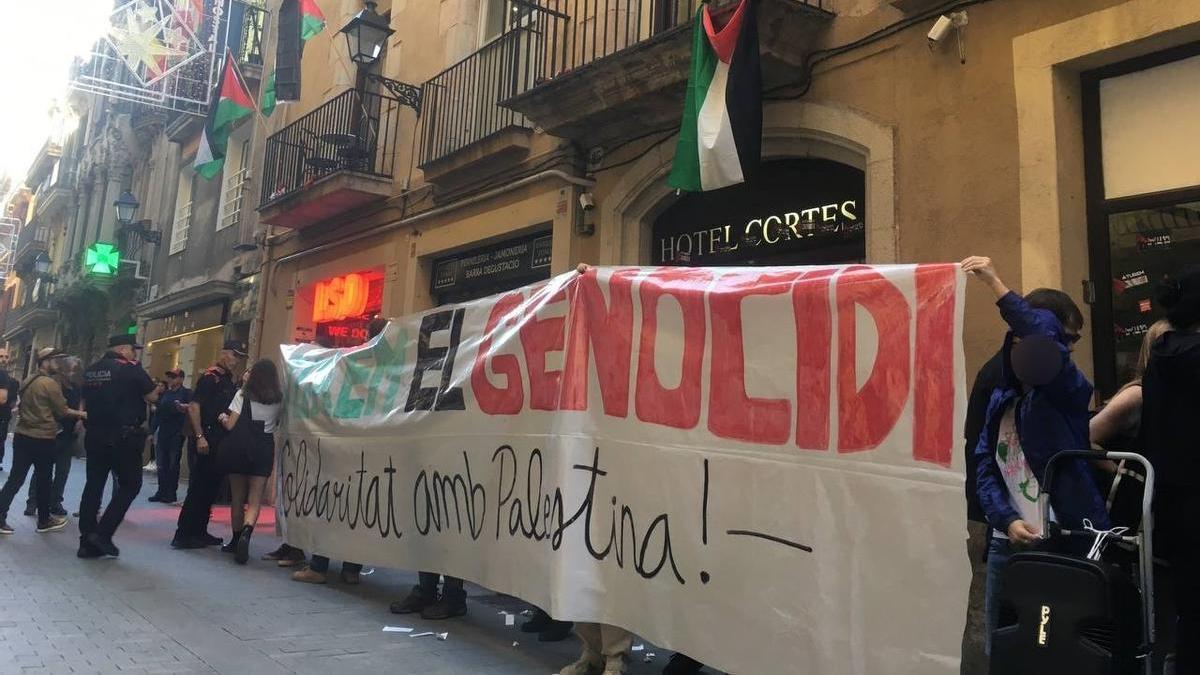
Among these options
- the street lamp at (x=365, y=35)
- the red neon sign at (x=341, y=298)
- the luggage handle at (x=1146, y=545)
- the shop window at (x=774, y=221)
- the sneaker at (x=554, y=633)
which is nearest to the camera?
the luggage handle at (x=1146, y=545)


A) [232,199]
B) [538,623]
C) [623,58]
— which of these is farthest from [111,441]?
[232,199]

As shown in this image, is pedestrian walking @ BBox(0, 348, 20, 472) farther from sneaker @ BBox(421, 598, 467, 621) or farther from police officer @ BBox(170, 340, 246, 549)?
sneaker @ BBox(421, 598, 467, 621)

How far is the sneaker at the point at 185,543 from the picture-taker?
7477mm

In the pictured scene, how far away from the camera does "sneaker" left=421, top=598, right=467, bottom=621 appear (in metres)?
5.24

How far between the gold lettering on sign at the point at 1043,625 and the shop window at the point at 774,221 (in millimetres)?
4105

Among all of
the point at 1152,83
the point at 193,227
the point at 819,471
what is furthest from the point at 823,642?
the point at 193,227

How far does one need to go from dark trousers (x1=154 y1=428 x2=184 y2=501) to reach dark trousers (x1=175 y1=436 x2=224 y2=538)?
420 cm

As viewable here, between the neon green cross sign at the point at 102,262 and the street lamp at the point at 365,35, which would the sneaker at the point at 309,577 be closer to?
the street lamp at the point at 365,35

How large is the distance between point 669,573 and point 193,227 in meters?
16.7

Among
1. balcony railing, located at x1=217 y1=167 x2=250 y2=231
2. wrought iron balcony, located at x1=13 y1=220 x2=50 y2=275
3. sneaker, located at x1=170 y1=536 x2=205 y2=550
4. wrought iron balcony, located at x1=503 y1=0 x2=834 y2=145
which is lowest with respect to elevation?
sneaker, located at x1=170 y1=536 x2=205 y2=550

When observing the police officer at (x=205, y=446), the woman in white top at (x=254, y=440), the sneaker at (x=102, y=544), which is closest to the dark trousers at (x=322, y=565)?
the woman in white top at (x=254, y=440)

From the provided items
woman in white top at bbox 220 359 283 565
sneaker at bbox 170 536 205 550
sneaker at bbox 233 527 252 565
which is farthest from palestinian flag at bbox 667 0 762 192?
sneaker at bbox 170 536 205 550

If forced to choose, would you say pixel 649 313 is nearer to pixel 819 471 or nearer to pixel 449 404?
pixel 819 471

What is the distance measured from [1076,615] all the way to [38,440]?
28.1ft
